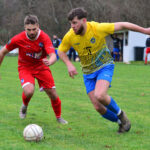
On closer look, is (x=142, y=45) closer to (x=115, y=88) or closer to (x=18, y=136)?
(x=115, y=88)

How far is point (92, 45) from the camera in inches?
206

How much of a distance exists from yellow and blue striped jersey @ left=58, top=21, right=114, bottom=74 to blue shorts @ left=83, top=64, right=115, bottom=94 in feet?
0.23

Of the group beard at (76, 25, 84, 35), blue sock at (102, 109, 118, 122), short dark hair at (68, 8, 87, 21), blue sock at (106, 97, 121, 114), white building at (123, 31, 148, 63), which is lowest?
white building at (123, 31, 148, 63)

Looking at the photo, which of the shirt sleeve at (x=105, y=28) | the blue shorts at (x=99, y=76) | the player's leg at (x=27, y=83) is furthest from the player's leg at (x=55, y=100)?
the shirt sleeve at (x=105, y=28)

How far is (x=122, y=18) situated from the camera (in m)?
41.8

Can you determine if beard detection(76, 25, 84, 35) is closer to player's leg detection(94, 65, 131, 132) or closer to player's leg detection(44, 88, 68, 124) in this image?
player's leg detection(94, 65, 131, 132)

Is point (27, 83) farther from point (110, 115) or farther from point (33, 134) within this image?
point (110, 115)

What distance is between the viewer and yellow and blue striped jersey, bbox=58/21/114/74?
5203mm

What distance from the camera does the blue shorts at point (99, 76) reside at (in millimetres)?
5180

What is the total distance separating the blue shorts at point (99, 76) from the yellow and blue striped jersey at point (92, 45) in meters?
0.07

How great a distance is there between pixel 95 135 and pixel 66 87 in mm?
6170

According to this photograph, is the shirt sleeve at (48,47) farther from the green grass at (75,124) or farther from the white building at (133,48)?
the white building at (133,48)

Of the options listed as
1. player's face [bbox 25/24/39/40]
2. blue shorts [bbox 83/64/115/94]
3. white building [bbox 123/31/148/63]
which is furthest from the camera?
white building [bbox 123/31/148/63]

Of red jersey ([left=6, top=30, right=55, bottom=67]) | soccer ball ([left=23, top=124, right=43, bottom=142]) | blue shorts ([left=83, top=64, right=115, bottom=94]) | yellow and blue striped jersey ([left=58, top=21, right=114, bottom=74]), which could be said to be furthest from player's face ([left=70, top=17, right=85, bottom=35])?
soccer ball ([left=23, top=124, right=43, bottom=142])
